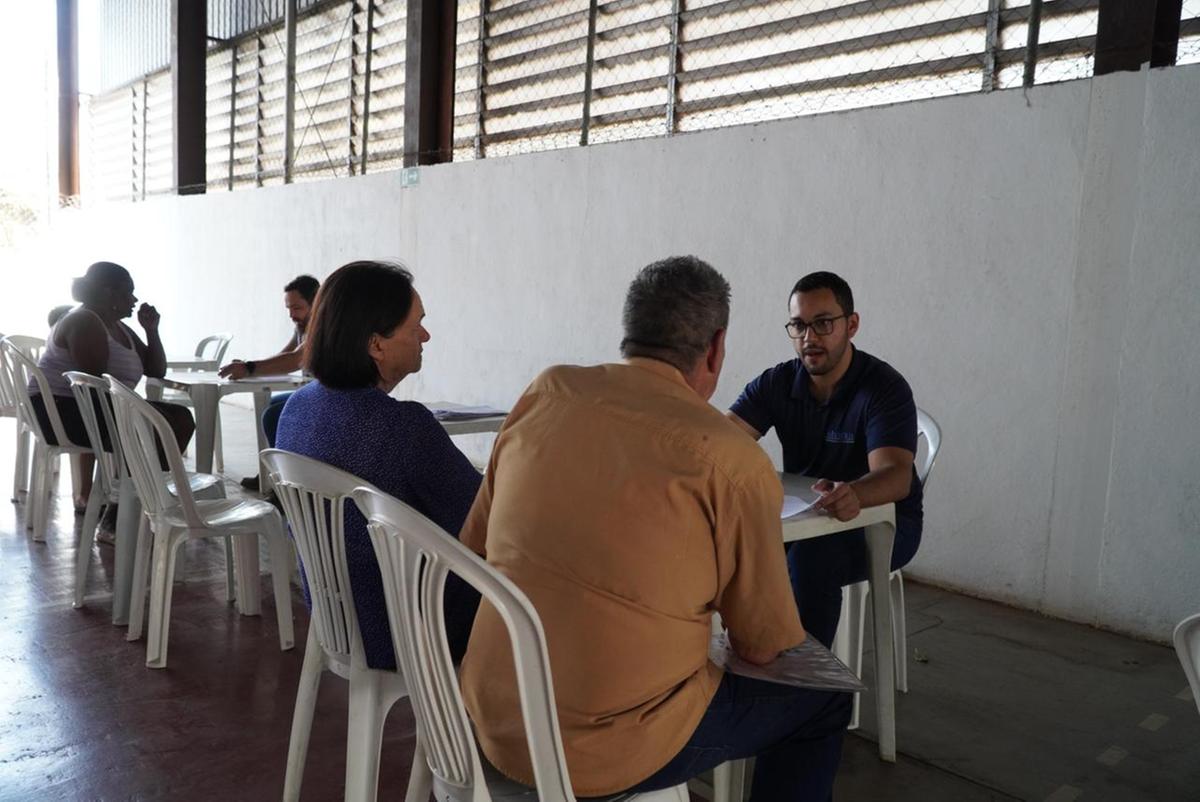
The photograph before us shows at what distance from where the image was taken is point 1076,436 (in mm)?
3309

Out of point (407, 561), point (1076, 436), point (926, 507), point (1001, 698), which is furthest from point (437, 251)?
point (407, 561)

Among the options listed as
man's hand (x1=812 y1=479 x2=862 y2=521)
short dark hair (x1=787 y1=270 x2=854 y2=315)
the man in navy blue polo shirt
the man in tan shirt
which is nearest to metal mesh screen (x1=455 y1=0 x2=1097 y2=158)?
short dark hair (x1=787 y1=270 x2=854 y2=315)

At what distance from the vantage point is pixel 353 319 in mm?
1736

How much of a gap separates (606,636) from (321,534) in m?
0.67

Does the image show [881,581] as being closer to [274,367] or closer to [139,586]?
[139,586]

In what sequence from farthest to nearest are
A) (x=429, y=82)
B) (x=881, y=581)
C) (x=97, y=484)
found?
(x=429, y=82) → (x=97, y=484) → (x=881, y=581)

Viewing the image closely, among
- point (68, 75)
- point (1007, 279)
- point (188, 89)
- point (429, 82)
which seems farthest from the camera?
point (68, 75)

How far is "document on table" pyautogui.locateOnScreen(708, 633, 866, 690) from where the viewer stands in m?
1.33

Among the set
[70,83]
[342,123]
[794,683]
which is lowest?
[794,683]

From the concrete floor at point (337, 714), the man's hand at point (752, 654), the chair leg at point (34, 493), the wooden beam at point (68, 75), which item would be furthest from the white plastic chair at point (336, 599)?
the wooden beam at point (68, 75)

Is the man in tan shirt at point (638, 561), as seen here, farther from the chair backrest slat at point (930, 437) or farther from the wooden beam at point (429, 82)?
the wooden beam at point (429, 82)

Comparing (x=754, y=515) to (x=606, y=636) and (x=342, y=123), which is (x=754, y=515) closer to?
(x=606, y=636)

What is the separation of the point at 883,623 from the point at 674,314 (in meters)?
1.22

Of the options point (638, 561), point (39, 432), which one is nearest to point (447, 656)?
point (638, 561)
